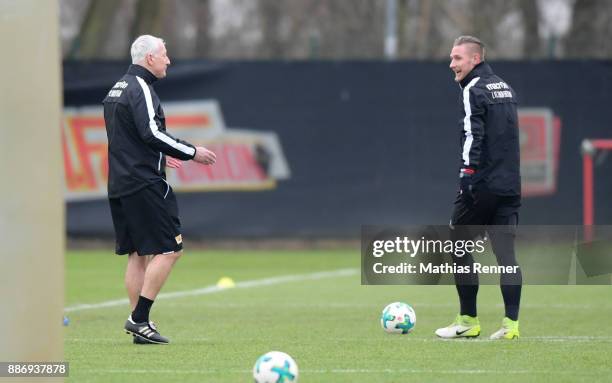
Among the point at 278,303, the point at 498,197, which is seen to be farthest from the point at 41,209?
the point at 278,303

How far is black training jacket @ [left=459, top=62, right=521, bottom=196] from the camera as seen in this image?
9.48 metres

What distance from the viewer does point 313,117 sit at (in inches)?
782

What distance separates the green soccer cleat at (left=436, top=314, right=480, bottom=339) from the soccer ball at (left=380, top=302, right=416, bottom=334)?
0.26 metres

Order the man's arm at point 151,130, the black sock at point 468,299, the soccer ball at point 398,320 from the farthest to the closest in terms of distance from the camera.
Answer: the soccer ball at point 398,320 → the black sock at point 468,299 → the man's arm at point 151,130

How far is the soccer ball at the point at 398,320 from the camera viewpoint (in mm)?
9898

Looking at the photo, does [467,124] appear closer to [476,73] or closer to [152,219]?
[476,73]

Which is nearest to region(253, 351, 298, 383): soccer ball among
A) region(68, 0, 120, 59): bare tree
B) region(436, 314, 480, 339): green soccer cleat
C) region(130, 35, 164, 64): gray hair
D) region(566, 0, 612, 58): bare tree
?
region(436, 314, 480, 339): green soccer cleat

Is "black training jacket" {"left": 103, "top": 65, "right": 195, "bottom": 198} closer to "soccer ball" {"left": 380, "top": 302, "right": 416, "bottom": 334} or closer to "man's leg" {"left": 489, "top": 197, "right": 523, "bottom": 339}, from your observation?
"soccer ball" {"left": 380, "top": 302, "right": 416, "bottom": 334}

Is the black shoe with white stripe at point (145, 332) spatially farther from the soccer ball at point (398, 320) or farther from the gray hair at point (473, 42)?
the gray hair at point (473, 42)

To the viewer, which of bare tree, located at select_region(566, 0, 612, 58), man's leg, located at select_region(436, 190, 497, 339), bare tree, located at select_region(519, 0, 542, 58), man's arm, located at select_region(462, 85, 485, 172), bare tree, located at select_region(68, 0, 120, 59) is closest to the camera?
man's arm, located at select_region(462, 85, 485, 172)

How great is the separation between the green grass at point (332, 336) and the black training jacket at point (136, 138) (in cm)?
127

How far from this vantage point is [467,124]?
31.2 ft

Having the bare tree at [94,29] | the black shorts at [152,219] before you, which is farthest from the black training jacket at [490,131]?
the bare tree at [94,29]

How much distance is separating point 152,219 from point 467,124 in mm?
2528
